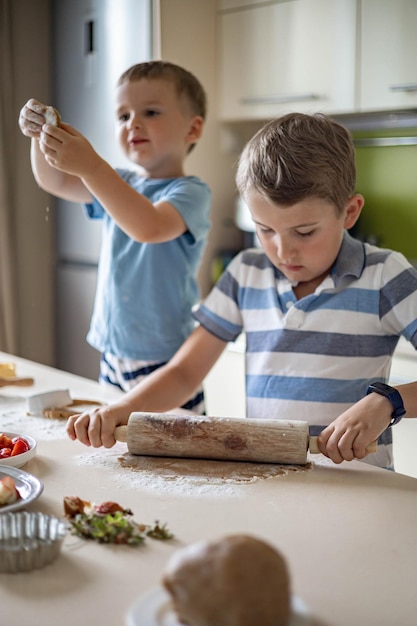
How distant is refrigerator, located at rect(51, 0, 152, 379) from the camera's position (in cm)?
295

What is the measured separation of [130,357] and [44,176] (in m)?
0.44

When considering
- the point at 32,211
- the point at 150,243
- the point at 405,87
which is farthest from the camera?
the point at 32,211

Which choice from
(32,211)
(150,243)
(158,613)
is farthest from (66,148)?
(32,211)

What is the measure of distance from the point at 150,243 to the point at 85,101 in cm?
163

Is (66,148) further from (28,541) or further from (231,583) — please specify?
(231,583)

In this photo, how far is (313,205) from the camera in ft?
4.19

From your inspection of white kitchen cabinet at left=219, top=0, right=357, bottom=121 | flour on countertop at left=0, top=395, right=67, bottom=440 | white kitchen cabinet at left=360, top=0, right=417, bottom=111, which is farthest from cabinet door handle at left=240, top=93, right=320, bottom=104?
flour on countertop at left=0, top=395, right=67, bottom=440

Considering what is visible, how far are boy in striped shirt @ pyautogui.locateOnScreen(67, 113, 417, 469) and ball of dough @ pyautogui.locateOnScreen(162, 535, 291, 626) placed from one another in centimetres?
55

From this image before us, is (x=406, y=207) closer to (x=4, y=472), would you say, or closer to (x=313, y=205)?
(x=313, y=205)

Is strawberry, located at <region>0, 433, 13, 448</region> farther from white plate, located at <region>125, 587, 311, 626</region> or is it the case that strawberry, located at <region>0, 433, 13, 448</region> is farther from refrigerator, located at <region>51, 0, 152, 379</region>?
refrigerator, located at <region>51, 0, 152, 379</region>

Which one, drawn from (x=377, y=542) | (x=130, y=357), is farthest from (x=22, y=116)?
(x=377, y=542)

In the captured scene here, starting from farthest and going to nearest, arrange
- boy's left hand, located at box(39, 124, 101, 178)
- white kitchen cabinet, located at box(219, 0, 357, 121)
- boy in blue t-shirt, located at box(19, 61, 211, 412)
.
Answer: white kitchen cabinet, located at box(219, 0, 357, 121) < boy in blue t-shirt, located at box(19, 61, 211, 412) < boy's left hand, located at box(39, 124, 101, 178)

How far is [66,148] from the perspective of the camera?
138cm

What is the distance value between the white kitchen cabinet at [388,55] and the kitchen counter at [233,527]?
1620mm
